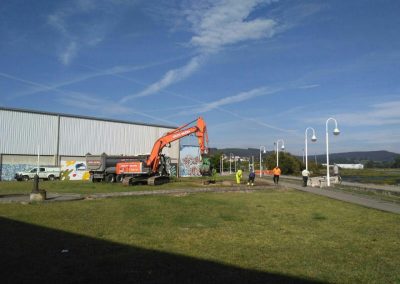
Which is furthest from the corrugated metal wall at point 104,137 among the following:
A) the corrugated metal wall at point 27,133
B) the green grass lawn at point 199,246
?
the green grass lawn at point 199,246

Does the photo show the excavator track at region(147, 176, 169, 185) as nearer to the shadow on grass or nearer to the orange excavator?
the orange excavator

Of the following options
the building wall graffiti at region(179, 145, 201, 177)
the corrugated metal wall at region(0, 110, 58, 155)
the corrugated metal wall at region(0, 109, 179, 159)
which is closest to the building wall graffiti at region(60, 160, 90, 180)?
the corrugated metal wall at region(0, 109, 179, 159)

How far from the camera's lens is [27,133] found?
57156 millimetres

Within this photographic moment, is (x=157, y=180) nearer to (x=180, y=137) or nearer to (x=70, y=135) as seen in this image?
(x=180, y=137)

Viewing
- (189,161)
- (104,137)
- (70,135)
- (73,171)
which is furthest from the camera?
(189,161)

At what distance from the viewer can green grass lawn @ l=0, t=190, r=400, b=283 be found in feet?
24.5

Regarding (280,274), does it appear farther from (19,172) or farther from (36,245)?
(19,172)

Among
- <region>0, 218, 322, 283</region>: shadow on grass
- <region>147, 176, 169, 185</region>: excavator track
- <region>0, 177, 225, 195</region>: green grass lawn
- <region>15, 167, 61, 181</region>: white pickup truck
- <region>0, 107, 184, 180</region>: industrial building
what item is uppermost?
<region>0, 107, 184, 180</region>: industrial building

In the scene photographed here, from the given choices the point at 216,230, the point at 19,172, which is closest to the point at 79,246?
the point at 216,230

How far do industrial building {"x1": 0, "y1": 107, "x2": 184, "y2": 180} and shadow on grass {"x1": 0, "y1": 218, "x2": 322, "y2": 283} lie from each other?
146 ft

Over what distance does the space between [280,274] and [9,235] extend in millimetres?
7429

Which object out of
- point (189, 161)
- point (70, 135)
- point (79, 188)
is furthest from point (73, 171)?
point (79, 188)

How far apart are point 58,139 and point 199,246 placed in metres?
54.2

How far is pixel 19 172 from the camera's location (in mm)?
54562
